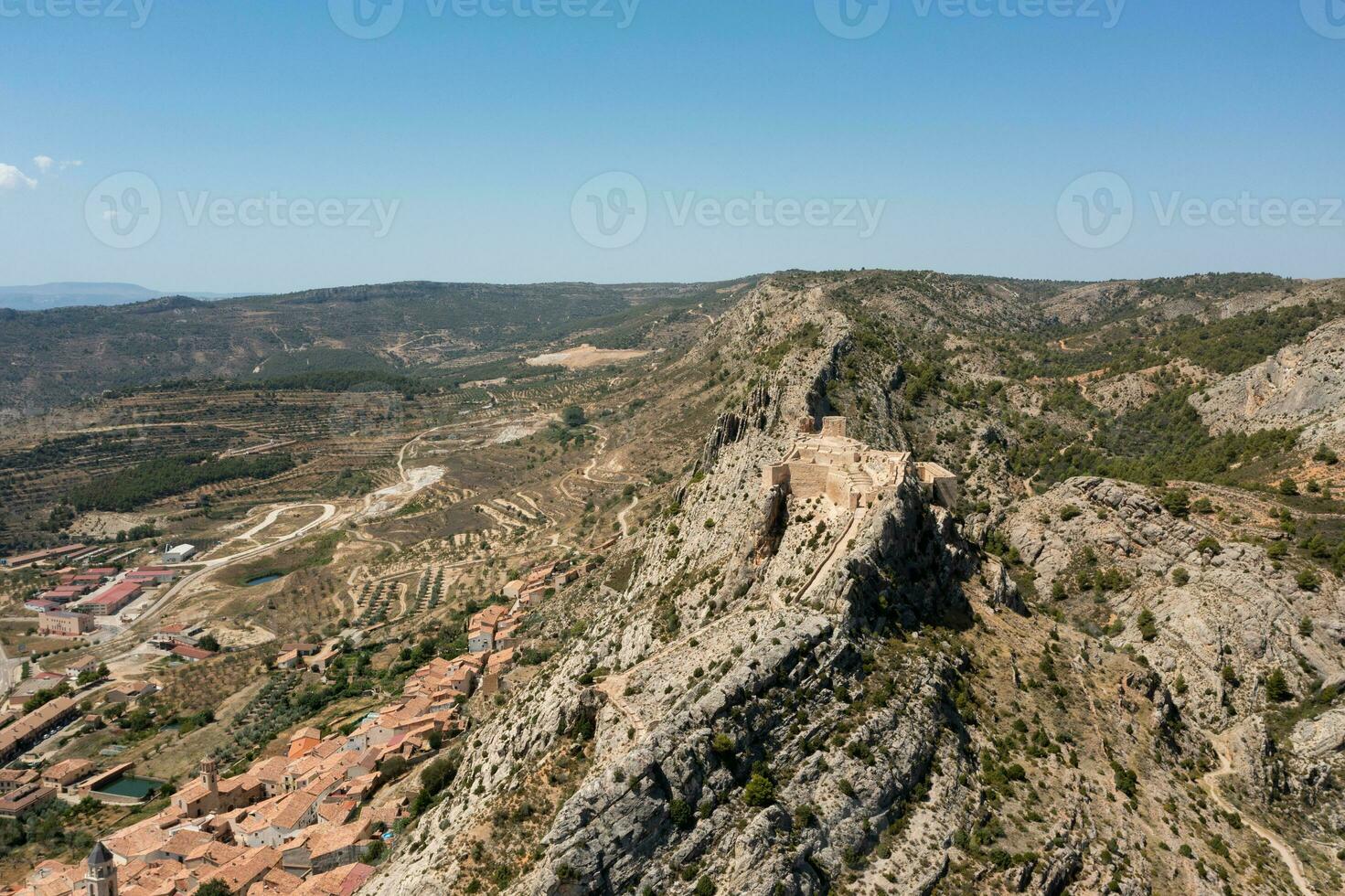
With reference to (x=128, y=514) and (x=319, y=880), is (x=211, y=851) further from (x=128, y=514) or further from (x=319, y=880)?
(x=128, y=514)

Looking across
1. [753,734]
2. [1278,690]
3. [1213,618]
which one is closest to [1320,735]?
[1278,690]

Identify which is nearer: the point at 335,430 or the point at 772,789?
the point at 772,789

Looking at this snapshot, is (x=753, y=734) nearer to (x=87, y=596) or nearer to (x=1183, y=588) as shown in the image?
(x=1183, y=588)

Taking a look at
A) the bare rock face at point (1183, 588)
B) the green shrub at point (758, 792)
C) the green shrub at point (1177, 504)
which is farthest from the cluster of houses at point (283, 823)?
the green shrub at point (1177, 504)

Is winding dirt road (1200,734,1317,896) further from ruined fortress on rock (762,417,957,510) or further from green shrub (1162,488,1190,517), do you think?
ruined fortress on rock (762,417,957,510)

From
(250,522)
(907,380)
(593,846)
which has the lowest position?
(250,522)

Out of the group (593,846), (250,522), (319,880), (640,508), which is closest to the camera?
(593,846)

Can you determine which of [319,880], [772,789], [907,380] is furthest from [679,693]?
[907,380]
